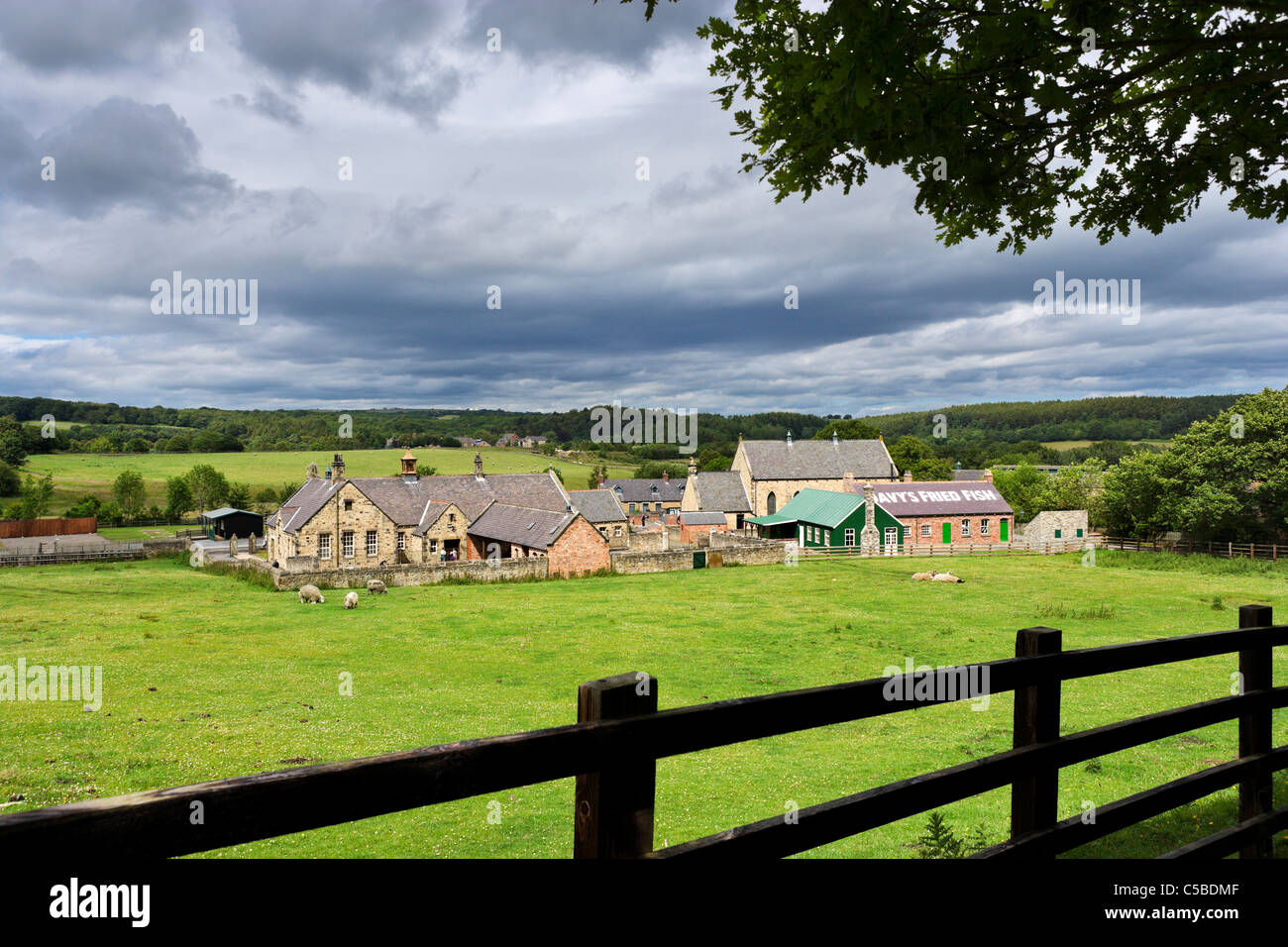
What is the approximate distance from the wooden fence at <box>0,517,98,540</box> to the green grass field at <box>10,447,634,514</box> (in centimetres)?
1587

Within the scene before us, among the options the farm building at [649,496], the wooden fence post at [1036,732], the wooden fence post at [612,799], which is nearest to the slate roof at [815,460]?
the farm building at [649,496]

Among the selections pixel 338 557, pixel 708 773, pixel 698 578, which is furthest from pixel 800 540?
pixel 708 773

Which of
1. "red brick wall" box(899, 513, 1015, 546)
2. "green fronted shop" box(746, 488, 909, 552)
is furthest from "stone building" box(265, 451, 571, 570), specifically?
"red brick wall" box(899, 513, 1015, 546)

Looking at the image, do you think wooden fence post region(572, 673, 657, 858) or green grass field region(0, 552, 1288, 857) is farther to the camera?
green grass field region(0, 552, 1288, 857)

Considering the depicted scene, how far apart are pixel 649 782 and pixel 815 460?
256 ft

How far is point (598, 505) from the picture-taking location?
193 ft

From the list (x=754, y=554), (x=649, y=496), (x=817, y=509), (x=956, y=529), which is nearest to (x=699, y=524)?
(x=817, y=509)

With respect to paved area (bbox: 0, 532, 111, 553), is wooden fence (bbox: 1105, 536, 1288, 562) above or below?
below

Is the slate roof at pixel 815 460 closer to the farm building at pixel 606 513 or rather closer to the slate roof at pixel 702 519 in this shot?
the slate roof at pixel 702 519

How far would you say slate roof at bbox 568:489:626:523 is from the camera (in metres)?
57.4

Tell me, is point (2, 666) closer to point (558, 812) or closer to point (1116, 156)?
point (558, 812)

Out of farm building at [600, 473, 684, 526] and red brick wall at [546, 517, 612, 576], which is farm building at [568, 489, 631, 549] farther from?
farm building at [600, 473, 684, 526]

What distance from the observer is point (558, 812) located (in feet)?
32.6
